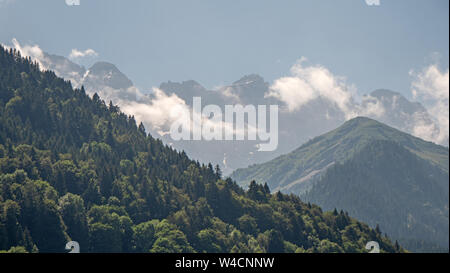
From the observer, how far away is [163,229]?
18900 centimetres

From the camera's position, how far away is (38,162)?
642ft

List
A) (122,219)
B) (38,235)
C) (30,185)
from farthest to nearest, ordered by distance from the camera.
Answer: (122,219), (30,185), (38,235)

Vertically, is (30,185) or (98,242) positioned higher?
(30,185)

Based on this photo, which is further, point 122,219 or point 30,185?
point 122,219

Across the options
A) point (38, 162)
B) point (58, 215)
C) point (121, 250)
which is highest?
point (38, 162)
